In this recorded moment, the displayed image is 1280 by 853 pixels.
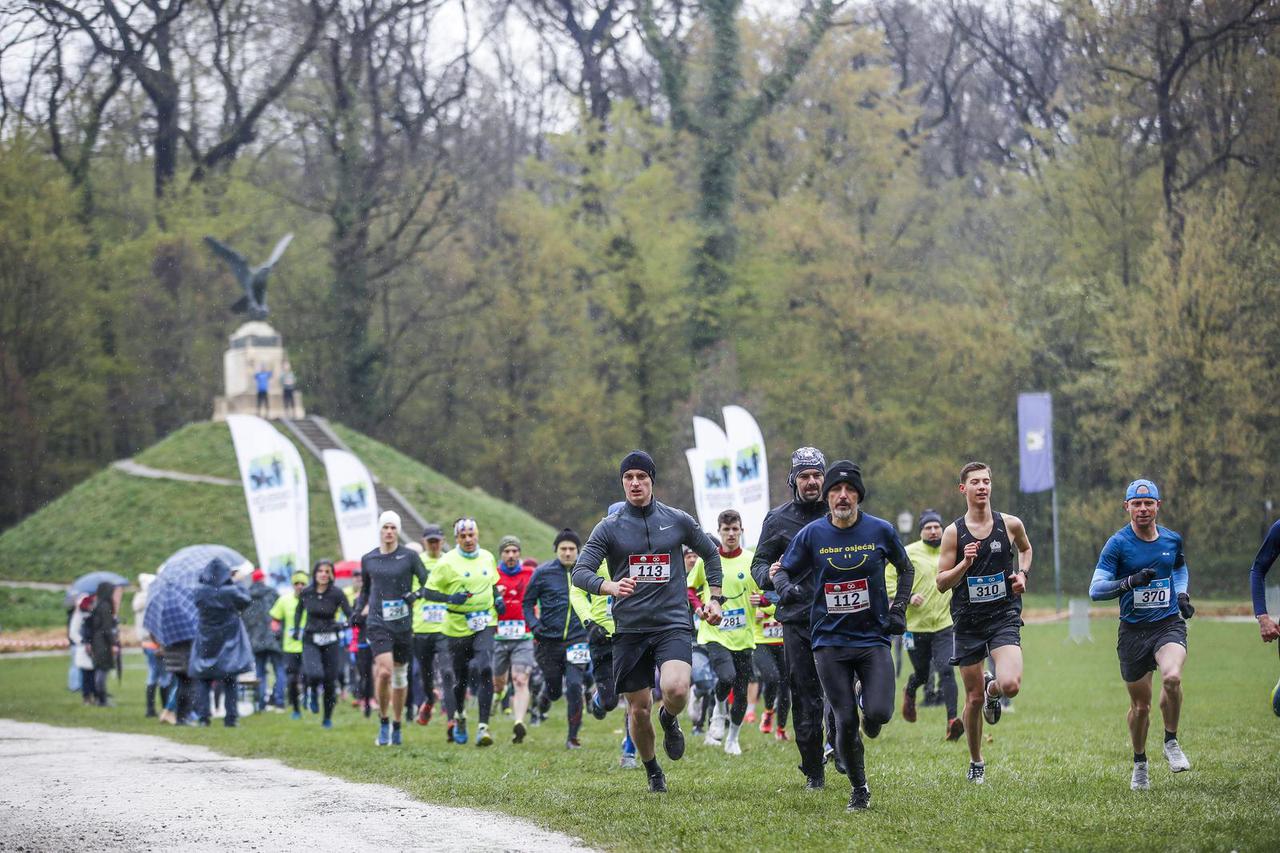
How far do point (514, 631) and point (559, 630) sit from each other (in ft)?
4.07

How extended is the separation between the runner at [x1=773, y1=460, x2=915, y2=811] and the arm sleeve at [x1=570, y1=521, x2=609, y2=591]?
1442 millimetres

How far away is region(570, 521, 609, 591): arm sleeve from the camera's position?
416 inches

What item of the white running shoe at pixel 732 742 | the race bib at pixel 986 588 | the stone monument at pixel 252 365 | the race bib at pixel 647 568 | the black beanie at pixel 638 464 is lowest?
the white running shoe at pixel 732 742

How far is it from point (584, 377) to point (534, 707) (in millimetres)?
39672

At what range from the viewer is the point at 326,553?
147ft

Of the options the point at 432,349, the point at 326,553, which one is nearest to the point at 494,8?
the point at 432,349

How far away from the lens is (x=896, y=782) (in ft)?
36.9

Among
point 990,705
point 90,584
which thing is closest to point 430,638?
point 990,705

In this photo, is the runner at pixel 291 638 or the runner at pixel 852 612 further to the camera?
the runner at pixel 291 638

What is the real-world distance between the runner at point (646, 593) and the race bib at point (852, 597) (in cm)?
100

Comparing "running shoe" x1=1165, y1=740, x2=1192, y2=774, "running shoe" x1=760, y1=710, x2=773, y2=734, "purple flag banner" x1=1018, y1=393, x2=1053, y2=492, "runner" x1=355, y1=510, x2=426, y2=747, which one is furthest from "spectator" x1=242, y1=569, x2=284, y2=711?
"purple flag banner" x1=1018, y1=393, x2=1053, y2=492

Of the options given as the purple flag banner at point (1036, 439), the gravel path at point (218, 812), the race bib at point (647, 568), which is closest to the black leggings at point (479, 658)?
the gravel path at point (218, 812)

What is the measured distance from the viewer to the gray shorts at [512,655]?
16031 mm

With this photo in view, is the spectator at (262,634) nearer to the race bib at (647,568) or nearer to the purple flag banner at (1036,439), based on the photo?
the race bib at (647,568)
